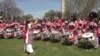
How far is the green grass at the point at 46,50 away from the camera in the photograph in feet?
80.0

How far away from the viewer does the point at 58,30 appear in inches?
1149

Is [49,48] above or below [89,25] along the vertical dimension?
below

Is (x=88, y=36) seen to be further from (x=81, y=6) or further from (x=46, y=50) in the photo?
(x=81, y=6)

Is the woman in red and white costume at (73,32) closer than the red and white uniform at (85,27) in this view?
No

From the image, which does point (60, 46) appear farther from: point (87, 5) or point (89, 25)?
point (87, 5)

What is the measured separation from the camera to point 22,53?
2539 centimetres

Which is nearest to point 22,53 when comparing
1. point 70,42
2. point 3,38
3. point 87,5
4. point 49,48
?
point 49,48

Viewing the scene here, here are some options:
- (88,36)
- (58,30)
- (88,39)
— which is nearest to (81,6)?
(58,30)

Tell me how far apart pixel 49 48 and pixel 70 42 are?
1.67m

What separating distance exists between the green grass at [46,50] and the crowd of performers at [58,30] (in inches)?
28.9

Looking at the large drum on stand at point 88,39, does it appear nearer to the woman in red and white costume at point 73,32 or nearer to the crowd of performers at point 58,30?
the crowd of performers at point 58,30

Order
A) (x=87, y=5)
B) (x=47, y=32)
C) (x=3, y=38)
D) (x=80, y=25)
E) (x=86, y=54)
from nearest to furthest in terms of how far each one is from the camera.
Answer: (x=86, y=54) < (x=80, y=25) < (x=47, y=32) < (x=3, y=38) < (x=87, y=5)

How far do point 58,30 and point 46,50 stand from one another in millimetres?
3583

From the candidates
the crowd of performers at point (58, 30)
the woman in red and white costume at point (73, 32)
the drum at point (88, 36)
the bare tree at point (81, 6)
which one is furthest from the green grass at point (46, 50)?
the bare tree at point (81, 6)
